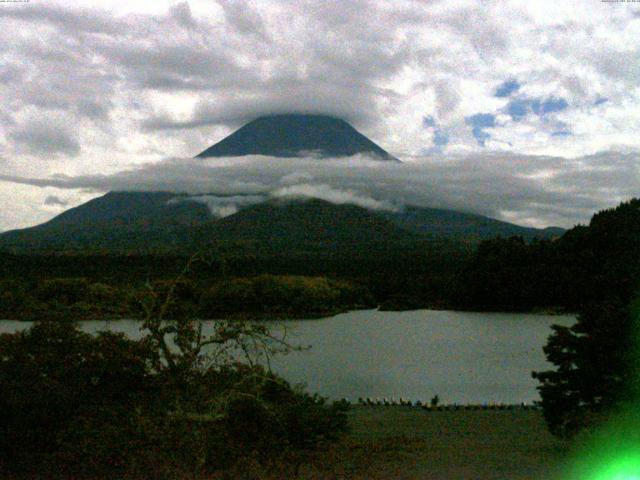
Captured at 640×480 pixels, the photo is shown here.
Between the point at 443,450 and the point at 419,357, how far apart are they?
14.8 metres

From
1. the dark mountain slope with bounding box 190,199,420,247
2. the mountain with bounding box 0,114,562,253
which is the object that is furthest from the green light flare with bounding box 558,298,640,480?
the dark mountain slope with bounding box 190,199,420,247

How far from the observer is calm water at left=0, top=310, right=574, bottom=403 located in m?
18.7

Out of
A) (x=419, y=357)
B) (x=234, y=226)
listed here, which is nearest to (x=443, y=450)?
(x=419, y=357)

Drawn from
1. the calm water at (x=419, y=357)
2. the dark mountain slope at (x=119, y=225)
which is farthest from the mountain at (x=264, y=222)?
the calm water at (x=419, y=357)

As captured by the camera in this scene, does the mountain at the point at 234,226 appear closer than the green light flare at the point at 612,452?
No

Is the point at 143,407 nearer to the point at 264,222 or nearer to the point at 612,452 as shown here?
the point at 612,452

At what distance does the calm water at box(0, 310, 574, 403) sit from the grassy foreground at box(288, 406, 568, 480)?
2.03 m

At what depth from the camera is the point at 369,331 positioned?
1313 inches

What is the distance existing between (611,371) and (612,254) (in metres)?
32.4

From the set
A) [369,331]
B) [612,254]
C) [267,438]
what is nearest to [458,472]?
[267,438]

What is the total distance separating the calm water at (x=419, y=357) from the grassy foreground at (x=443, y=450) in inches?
79.8

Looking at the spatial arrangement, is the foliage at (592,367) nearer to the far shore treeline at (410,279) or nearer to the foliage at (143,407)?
the foliage at (143,407)

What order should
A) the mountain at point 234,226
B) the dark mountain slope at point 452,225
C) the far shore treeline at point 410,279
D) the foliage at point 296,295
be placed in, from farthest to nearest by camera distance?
the dark mountain slope at point 452,225
the mountain at point 234,226
the foliage at point 296,295
the far shore treeline at point 410,279

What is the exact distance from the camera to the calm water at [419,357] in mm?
18656
